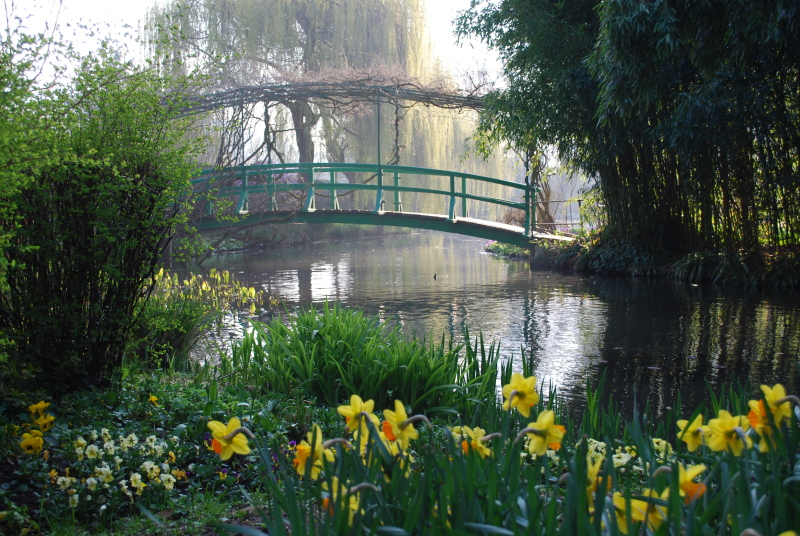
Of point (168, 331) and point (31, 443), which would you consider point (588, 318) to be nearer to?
point (168, 331)

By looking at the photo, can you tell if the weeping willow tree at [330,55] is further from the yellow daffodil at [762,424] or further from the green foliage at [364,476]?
the yellow daffodil at [762,424]

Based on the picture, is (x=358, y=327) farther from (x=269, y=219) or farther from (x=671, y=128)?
(x=269, y=219)

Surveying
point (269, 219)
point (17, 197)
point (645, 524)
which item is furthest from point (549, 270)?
point (645, 524)

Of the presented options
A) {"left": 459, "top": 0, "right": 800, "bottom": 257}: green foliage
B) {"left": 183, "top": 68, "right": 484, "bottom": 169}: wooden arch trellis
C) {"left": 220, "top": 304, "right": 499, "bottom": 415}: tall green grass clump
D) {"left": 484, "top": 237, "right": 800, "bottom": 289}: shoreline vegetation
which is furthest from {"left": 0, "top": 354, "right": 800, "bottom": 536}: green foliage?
{"left": 183, "top": 68, "right": 484, "bottom": 169}: wooden arch trellis

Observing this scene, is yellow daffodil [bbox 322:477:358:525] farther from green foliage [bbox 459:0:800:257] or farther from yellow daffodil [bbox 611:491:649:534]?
green foliage [bbox 459:0:800:257]

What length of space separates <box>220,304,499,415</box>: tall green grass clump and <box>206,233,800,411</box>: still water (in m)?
0.28

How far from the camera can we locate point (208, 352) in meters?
4.77

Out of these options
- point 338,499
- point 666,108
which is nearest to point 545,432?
point 338,499

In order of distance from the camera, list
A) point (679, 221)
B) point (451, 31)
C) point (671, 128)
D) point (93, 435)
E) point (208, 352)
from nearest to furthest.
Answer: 1. point (93, 435)
2. point (208, 352)
3. point (671, 128)
4. point (679, 221)
5. point (451, 31)

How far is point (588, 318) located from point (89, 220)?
199 inches

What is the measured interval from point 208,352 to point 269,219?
22.0 ft

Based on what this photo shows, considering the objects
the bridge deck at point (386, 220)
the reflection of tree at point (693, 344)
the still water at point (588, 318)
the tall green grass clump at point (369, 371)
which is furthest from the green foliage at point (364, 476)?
the bridge deck at point (386, 220)

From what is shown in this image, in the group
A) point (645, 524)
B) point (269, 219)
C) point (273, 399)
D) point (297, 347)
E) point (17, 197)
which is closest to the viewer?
point (645, 524)

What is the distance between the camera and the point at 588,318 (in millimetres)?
6586
